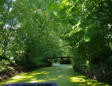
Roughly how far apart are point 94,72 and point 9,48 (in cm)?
447

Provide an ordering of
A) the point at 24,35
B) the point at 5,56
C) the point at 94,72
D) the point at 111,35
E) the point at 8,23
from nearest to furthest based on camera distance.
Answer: the point at 111,35 < the point at 94,72 < the point at 5,56 < the point at 8,23 < the point at 24,35

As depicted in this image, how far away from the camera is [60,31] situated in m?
6.70

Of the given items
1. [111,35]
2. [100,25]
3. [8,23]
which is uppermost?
[8,23]

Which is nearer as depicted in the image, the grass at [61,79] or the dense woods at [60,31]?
the dense woods at [60,31]

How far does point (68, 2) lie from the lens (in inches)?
107

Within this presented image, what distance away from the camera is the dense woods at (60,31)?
7.86 feet

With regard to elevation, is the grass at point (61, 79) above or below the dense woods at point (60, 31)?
below

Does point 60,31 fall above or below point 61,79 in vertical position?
above

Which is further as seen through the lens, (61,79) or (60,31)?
(60,31)

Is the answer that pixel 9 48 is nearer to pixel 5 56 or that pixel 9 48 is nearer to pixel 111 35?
pixel 5 56

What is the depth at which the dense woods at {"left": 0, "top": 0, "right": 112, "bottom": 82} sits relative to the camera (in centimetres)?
240

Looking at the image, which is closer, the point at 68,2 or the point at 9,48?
the point at 68,2

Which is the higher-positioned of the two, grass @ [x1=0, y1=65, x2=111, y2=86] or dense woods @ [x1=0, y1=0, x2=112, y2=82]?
dense woods @ [x1=0, y1=0, x2=112, y2=82]

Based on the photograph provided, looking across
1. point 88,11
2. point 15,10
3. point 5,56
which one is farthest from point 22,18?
point 88,11
